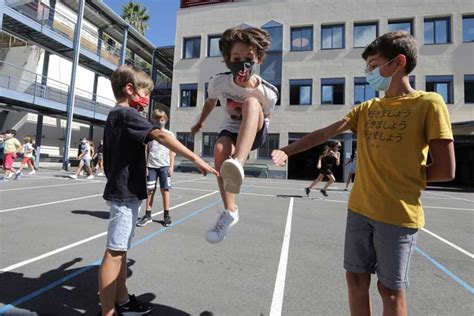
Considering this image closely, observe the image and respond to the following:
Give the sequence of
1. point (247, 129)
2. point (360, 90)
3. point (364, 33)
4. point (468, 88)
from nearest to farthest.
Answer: point (247, 129)
point (468, 88)
point (360, 90)
point (364, 33)

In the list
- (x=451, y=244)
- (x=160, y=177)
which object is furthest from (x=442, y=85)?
(x=160, y=177)

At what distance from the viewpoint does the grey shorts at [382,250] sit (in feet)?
6.42

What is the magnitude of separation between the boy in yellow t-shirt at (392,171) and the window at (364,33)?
79.3 ft

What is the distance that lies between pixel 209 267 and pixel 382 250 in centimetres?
218

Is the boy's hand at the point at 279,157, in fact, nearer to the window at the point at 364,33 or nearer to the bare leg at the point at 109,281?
the bare leg at the point at 109,281

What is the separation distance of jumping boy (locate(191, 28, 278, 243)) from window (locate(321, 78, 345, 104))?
21908 mm

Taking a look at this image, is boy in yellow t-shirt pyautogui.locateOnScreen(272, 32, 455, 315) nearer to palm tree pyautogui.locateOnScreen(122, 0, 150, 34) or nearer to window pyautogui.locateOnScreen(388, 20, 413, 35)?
window pyautogui.locateOnScreen(388, 20, 413, 35)

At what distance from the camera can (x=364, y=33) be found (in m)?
23.7

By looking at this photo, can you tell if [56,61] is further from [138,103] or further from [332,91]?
[138,103]

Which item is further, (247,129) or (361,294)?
(247,129)

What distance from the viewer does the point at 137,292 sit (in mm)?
2994

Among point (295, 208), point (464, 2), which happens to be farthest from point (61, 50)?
point (464, 2)

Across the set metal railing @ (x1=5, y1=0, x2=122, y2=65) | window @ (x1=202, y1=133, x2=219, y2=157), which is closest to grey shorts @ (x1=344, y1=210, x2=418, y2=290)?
metal railing @ (x1=5, y1=0, x2=122, y2=65)

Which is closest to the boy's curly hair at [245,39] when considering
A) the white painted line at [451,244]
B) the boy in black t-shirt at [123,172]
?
the boy in black t-shirt at [123,172]
